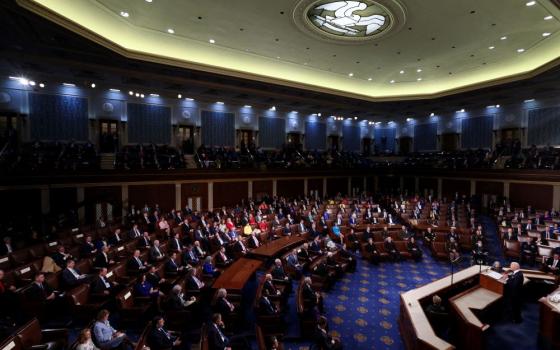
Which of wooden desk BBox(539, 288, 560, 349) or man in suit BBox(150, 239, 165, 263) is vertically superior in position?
man in suit BBox(150, 239, 165, 263)

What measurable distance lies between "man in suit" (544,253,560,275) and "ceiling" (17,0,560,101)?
6.84 metres

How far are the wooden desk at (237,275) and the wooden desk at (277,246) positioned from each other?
49 cm

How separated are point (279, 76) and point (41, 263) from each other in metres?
14.0

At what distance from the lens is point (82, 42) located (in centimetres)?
1052

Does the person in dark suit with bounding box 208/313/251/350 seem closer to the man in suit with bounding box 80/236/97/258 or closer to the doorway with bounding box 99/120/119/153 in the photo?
the man in suit with bounding box 80/236/97/258

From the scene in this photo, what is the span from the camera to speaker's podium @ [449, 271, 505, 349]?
17.0ft

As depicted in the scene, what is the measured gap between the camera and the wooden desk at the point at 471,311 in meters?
5.15

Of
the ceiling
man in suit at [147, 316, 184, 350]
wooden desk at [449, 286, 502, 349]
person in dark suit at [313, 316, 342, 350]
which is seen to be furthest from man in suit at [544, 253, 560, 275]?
man in suit at [147, 316, 184, 350]

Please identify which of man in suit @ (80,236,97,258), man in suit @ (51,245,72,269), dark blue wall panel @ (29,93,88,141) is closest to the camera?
man in suit @ (51,245,72,269)

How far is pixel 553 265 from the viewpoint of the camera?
27.4ft

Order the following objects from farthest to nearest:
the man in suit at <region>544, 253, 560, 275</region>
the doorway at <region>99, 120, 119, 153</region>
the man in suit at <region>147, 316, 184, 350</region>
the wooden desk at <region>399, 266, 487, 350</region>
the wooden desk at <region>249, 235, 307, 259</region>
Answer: the doorway at <region>99, 120, 119, 153</region>, the wooden desk at <region>249, 235, 307, 259</region>, the man in suit at <region>544, 253, 560, 275</region>, the man in suit at <region>147, 316, 184, 350</region>, the wooden desk at <region>399, 266, 487, 350</region>

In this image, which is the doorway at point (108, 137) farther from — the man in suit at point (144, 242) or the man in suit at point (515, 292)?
the man in suit at point (515, 292)

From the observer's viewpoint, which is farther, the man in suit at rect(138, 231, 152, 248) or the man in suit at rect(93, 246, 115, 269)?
the man in suit at rect(138, 231, 152, 248)

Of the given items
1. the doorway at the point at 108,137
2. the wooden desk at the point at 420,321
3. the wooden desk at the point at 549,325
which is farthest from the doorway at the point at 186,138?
the wooden desk at the point at 549,325
